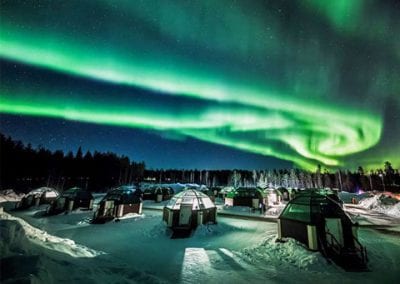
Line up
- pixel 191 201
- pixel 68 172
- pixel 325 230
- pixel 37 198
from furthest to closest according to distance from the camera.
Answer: pixel 68 172 < pixel 37 198 < pixel 191 201 < pixel 325 230

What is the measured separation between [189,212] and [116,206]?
1201cm

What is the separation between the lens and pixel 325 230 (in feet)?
43.4

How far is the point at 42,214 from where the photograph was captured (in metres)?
30.1

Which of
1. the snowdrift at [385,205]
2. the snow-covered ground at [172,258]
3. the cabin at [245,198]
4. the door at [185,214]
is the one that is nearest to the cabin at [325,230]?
the snow-covered ground at [172,258]

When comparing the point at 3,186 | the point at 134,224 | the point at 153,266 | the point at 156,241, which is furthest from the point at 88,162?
the point at 153,266

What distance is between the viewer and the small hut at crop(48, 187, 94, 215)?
1225 inches

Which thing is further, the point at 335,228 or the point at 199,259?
the point at 335,228

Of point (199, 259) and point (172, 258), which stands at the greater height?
point (199, 259)

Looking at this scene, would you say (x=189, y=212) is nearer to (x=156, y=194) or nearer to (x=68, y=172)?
(x=156, y=194)

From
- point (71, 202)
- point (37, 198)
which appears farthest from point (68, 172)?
point (71, 202)

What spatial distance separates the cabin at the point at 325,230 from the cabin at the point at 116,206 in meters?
21.2

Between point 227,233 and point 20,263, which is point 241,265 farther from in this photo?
point 20,263

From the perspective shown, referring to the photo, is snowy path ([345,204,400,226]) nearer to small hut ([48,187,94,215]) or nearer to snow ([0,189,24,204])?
small hut ([48,187,94,215])

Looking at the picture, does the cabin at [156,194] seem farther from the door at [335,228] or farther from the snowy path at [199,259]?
the door at [335,228]
